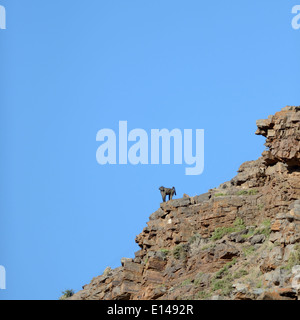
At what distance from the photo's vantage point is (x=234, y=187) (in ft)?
270

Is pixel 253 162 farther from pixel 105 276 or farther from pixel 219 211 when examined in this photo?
pixel 105 276

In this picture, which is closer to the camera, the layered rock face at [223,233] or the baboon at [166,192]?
the layered rock face at [223,233]

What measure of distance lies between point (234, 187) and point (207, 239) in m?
4.57

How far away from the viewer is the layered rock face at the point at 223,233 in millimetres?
72000

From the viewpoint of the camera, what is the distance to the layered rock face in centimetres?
7200

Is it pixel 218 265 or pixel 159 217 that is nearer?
pixel 218 265

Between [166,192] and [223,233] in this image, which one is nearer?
[223,233]

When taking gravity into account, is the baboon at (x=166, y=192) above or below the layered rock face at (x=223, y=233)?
above

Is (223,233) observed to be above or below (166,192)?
below

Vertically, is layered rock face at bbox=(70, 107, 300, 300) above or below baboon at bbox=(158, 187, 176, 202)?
below

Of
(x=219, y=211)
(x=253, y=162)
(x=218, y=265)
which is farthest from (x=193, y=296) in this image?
(x=253, y=162)

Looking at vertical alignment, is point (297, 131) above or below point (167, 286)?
above

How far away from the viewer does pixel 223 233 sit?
257 feet
